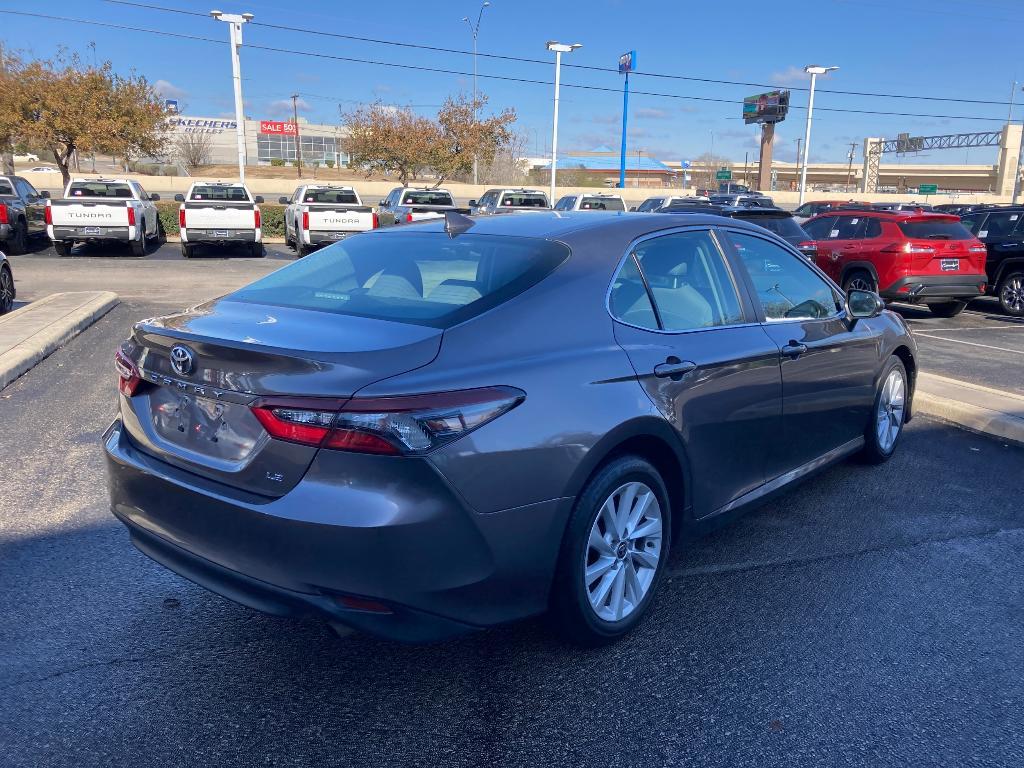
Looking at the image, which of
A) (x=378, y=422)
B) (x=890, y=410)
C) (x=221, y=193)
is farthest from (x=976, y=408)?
(x=221, y=193)

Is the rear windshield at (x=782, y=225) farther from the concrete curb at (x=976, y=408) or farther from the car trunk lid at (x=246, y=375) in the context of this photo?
the car trunk lid at (x=246, y=375)

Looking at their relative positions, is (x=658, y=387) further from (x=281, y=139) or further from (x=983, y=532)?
(x=281, y=139)

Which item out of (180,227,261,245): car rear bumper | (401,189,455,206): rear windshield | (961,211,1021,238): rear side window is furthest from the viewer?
(401,189,455,206): rear windshield

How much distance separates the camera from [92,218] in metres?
19.0

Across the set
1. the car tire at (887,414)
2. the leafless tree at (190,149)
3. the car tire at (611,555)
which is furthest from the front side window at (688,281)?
the leafless tree at (190,149)

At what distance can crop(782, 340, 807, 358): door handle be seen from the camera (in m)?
4.23

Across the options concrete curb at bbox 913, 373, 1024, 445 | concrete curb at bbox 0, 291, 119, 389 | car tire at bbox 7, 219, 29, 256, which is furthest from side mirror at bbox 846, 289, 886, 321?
car tire at bbox 7, 219, 29, 256

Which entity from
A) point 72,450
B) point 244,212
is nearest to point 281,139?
point 244,212

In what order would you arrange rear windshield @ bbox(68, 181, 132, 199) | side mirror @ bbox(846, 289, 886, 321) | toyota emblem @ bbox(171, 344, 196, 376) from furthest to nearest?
rear windshield @ bbox(68, 181, 132, 199) → side mirror @ bbox(846, 289, 886, 321) → toyota emblem @ bbox(171, 344, 196, 376)

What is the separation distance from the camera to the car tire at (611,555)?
10.1 feet

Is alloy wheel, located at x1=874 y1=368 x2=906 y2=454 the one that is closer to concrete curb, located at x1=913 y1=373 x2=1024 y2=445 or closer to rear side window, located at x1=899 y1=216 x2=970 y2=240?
concrete curb, located at x1=913 y1=373 x2=1024 y2=445

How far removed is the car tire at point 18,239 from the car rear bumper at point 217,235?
372 centimetres

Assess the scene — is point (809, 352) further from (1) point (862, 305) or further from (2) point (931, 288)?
(2) point (931, 288)

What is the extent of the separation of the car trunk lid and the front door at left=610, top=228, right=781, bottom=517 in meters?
1.02
